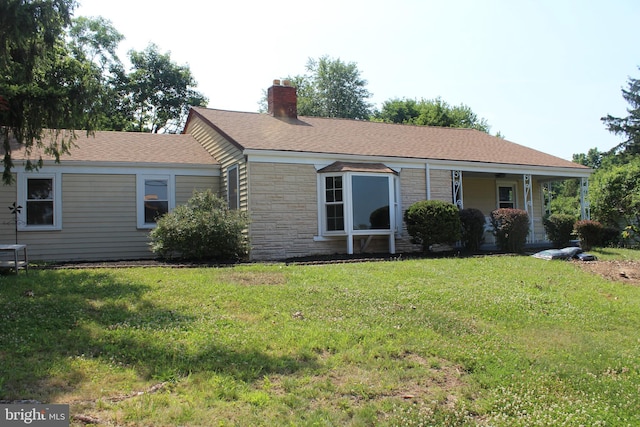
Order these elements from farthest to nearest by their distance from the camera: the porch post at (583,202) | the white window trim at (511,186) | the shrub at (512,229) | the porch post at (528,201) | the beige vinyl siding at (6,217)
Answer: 1. the white window trim at (511,186)
2. the porch post at (583,202)
3. the porch post at (528,201)
4. the shrub at (512,229)
5. the beige vinyl siding at (6,217)

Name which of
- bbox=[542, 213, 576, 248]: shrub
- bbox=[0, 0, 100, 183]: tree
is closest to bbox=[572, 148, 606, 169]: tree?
bbox=[542, 213, 576, 248]: shrub

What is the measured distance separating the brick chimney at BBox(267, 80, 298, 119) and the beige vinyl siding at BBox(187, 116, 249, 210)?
2633 millimetres

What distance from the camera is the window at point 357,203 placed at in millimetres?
14047

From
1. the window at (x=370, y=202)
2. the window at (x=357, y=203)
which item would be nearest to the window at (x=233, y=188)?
the window at (x=357, y=203)

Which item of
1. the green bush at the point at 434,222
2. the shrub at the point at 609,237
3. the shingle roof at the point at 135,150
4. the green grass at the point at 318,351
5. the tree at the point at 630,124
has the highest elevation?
the tree at the point at 630,124

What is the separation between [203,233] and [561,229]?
11.7m

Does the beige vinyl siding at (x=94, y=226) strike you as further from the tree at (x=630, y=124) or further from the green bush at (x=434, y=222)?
the tree at (x=630, y=124)

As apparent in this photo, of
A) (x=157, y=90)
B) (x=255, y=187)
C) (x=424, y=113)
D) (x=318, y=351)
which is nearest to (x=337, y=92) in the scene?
(x=424, y=113)

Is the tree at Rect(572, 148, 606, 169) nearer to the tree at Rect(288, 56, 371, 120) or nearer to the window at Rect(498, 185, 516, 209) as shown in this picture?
the tree at Rect(288, 56, 371, 120)

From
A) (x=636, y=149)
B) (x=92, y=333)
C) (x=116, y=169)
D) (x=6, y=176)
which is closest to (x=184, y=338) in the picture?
(x=92, y=333)

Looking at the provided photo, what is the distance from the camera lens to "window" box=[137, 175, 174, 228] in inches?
588

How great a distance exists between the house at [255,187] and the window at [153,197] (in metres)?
0.03

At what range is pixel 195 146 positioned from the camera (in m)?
17.6

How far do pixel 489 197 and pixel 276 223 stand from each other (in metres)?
9.82
